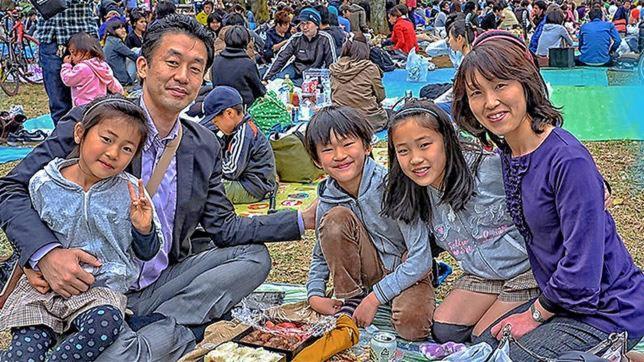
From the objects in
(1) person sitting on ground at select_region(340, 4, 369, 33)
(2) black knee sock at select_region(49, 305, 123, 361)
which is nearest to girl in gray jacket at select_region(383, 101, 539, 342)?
(2) black knee sock at select_region(49, 305, 123, 361)

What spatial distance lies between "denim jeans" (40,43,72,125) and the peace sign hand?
4.92m

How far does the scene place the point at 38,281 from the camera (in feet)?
9.38

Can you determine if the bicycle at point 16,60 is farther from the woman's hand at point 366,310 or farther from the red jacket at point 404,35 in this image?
the woman's hand at point 366,310

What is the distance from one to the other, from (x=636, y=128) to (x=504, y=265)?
17.6ft

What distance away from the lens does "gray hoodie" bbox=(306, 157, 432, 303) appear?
10.9 ft

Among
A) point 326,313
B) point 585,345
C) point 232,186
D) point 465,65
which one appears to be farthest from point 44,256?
point 232,186

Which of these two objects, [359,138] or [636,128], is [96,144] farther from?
[636,128]

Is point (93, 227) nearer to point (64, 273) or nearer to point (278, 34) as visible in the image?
point (64, 273)

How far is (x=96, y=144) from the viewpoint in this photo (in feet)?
9.44

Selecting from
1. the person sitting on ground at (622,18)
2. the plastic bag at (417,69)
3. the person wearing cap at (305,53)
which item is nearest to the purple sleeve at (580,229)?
the person wearing cap at (305,53)

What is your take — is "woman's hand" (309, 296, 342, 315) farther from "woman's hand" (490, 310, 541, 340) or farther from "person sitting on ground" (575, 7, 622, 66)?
"person sitting on ground" (575, 7, 622, 66)

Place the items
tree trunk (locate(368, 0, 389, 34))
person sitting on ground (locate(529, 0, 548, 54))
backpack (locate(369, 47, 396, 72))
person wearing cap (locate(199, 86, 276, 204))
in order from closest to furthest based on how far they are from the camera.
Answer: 1. person wearing cap (locate(199, 86, 276, 204))
2. backpack (locate(369, 47, 396, 72))
3. person sitting on ground (locate(529, 0, 548, 54))
4. tree trunk (locate(368, 0, 389, 34))

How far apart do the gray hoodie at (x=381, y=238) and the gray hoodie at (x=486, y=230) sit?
0.46 feet

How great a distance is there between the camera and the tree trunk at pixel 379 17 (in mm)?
19688
